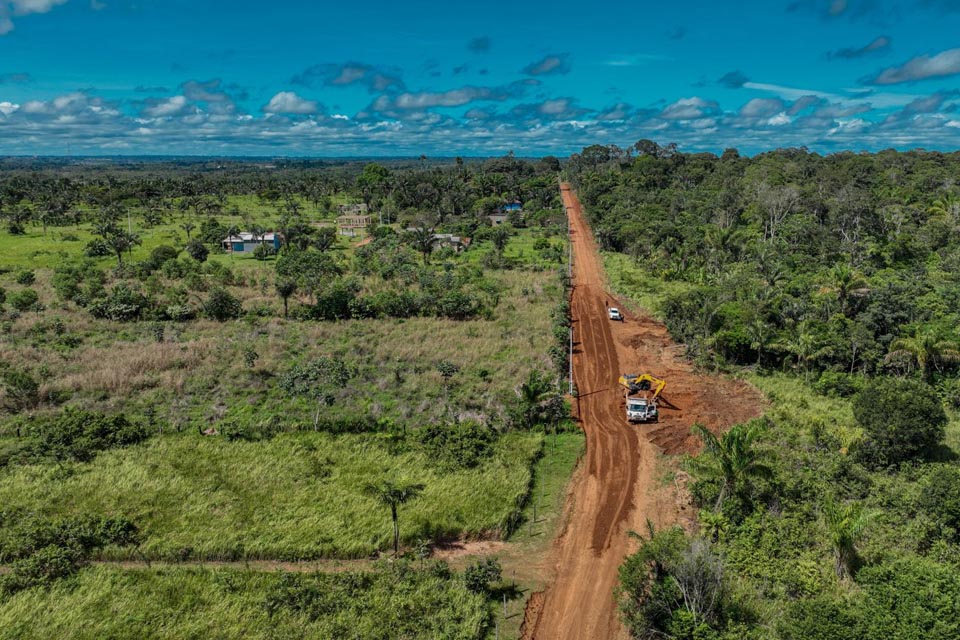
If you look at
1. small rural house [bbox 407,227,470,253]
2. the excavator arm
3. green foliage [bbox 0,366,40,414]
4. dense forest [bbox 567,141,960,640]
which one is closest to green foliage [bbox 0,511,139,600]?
green foliage [bbox 0,366,40,414]

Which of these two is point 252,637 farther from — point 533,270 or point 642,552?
point 533,270

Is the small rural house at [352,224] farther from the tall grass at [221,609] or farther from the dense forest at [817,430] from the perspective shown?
the tall grass at [221,609]

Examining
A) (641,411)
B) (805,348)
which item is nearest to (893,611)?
(641,411)

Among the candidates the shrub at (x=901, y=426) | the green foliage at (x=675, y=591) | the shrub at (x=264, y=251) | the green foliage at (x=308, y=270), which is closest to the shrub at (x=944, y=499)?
the shrub at (x=901, y=426)

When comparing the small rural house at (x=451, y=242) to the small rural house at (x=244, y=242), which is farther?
the small rural house at (x=451, y=242)

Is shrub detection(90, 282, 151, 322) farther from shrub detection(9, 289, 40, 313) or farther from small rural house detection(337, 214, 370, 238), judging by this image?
small rural house detection(337, 214, 370, 238)

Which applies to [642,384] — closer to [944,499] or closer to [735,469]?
[735,469]

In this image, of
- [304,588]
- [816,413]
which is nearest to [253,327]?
[304,588]
